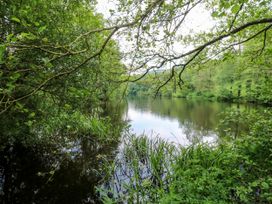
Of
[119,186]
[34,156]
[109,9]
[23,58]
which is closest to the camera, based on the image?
[109,9]

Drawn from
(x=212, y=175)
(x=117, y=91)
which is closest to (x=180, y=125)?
(x=117, y=91)

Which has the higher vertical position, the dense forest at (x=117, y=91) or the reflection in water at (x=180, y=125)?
the dense forest at (x=117, y=91)

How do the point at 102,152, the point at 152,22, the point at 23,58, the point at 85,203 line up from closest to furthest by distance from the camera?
the point at 152,22 < the point at 23,58 < the point at 85,203 < the point at 102,152

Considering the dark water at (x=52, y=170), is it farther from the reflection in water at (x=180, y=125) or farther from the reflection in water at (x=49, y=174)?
the reflection in water at (x=180, y=125)

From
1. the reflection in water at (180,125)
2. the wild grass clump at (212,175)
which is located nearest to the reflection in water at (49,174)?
the wild grass clump at (212,175)

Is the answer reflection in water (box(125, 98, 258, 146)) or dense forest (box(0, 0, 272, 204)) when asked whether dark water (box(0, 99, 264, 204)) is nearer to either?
dense forest (box(0, 0, 272, 204))

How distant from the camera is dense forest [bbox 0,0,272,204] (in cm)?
289

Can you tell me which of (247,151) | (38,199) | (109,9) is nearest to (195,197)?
(247,151)

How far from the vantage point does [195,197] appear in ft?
10.2

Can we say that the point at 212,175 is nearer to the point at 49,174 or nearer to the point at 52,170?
the point at 49,174

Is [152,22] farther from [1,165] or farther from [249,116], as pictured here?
[1,165]

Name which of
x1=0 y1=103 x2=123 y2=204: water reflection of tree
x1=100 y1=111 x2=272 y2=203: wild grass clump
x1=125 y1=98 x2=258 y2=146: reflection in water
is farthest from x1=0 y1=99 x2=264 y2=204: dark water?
x1=125 y1=98 x2=258 y2=146: reflection in water

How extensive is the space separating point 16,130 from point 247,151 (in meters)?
5.38

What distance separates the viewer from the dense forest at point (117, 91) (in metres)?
2.89
